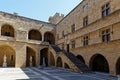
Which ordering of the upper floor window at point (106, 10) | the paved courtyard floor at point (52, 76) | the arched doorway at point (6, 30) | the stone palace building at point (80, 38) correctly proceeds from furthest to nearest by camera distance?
the arched doorway at point (6, 30) < the upper floor window at point (106, 10) < the stone palace building at point (80, 38) < the paved courtyard floor at point (52, 76)

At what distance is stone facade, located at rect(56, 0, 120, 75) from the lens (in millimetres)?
13516

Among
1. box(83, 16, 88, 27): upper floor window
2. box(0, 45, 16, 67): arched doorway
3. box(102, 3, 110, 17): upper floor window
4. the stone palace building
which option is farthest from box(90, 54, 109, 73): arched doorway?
box(0, 45, 16, 67): arched doorway

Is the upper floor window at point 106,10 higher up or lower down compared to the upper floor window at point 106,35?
higher up

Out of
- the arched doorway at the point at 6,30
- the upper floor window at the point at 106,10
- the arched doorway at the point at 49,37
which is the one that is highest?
the upper floor window at the point at 106,10

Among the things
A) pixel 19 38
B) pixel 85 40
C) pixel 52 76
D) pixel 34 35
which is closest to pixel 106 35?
pixel 85 40

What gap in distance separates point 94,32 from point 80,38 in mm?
3535

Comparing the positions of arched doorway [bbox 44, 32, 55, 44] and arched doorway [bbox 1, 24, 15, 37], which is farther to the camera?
arched doorway [bbox 44, 32, 55, 44]

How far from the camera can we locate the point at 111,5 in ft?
47.5

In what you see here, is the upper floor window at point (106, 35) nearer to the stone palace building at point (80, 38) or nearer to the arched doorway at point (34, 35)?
the stone palace building at point (80, 38)

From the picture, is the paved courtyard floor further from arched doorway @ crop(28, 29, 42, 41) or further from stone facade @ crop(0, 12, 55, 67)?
arched doorway @ crop(28, 29, 42, 41)

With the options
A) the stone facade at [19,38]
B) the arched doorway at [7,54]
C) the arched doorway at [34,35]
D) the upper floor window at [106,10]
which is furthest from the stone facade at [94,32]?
the arched doorway at [7,54]

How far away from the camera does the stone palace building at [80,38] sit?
14.0 meters

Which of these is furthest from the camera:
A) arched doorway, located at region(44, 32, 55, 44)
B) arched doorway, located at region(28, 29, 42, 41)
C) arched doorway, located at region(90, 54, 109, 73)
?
arched doorway, located at region(44, 32, 55, 44)

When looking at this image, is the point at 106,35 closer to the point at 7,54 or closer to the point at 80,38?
the point at 80,38
